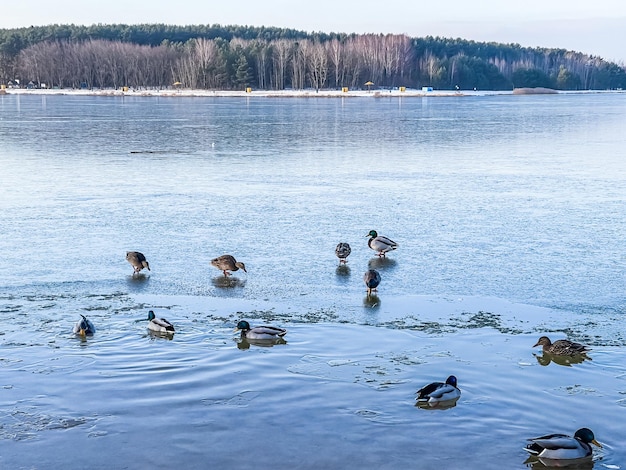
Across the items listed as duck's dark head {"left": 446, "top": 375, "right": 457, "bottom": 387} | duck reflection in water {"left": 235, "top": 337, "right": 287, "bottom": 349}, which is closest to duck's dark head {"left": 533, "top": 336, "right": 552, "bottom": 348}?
duck's dark head {"left": 446, "top": 375, "right": 457, "bottom": 387}

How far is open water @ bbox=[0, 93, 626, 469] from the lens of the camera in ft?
24.3

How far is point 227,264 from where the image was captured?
1224 cm

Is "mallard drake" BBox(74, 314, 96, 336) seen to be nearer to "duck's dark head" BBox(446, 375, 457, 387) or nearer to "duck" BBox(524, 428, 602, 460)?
"duck's dark head" BBox(446, 375, 457, 387)

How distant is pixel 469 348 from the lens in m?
9.54

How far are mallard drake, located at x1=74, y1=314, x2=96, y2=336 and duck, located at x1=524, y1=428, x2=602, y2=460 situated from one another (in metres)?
5.06

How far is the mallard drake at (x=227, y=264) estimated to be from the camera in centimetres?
1223

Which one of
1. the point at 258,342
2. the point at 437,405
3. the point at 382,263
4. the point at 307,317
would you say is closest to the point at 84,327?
the point at 258,342

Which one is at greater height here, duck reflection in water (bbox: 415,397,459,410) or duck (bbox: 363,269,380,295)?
duck (bbox: 363,269,380,295)

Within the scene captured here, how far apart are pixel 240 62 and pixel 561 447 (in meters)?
121

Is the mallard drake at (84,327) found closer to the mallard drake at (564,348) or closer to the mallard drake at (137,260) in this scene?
the mallard drake at (137,260)

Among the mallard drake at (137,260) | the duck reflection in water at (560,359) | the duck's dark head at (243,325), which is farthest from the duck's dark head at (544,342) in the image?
the mallard drake at (137,260)

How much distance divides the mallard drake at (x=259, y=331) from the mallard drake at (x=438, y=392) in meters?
2.16

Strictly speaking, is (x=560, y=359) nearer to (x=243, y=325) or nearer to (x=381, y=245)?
(x=243, y=325)

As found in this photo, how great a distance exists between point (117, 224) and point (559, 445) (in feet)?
34.8
